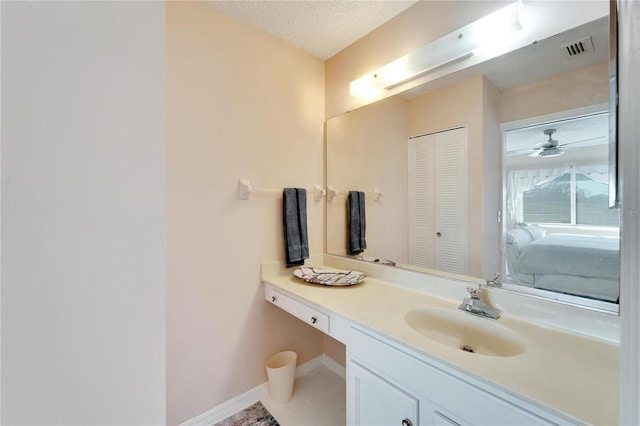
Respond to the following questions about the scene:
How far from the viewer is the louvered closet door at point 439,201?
1.32m

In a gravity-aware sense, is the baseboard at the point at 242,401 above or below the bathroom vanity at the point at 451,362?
below

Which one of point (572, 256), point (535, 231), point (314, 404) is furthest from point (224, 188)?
point (572, 256)

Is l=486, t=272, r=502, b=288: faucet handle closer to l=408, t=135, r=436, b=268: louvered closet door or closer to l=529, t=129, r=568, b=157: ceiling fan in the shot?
l=408, t=135, r=436, b=268: louvered closet door

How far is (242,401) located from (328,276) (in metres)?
0.94

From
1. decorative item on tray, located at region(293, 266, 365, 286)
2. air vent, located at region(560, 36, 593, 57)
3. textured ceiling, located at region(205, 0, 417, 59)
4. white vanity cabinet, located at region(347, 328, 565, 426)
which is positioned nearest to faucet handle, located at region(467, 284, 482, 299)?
white vanity cabinet, located at region(347, 328, 565, 426)

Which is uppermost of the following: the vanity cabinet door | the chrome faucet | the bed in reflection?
the bed in reflection

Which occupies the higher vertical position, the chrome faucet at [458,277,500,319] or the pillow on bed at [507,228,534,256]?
the pillow on bed at [507,228,534,256]

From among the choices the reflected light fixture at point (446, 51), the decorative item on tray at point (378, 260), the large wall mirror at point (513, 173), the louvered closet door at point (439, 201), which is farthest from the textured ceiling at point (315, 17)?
the decorative item on tray at point (378, 260)

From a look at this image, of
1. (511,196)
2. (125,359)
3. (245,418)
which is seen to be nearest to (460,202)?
(511,196)

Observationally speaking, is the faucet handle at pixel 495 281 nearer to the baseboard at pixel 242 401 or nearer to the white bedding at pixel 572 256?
the white bedding at pixel 572 256

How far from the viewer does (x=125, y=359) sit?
15.3 inches

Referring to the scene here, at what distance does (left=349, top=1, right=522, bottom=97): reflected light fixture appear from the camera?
3.76ft

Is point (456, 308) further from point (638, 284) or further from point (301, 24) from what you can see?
point (301, 24)

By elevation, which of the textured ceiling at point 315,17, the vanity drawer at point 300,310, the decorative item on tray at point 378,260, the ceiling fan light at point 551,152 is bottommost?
the vanity drawer at point 300,310
